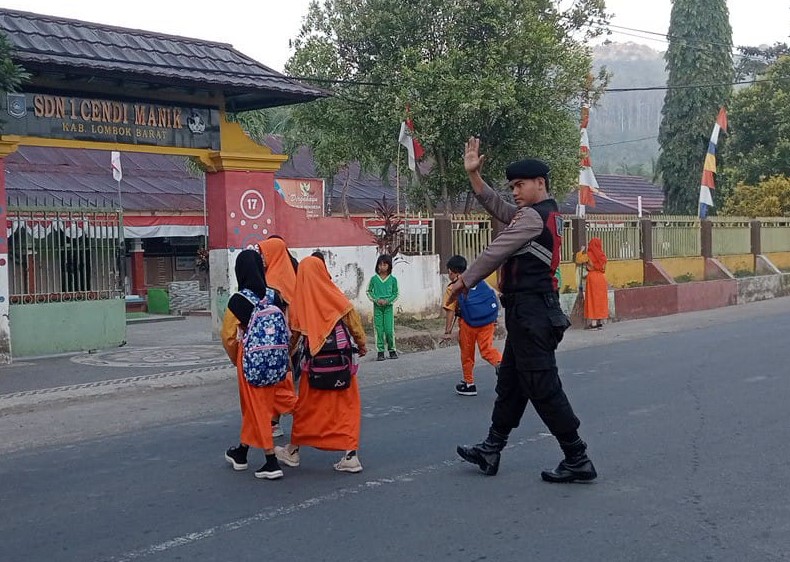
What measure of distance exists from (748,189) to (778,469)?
27154mm

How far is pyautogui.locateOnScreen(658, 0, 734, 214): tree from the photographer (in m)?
37.8

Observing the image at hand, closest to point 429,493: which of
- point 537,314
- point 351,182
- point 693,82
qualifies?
point 537,314

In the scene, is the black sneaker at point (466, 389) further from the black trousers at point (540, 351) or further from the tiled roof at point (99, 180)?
the tiled roof at point (99, 180)

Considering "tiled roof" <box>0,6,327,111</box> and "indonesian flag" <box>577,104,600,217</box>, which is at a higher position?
"tiled roof" <box>0,6,327,111</box>

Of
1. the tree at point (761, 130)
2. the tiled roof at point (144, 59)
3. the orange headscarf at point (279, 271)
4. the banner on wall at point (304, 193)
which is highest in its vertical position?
the tree at point (761, 130)

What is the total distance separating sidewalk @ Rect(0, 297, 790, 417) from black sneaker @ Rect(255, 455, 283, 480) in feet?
14.8

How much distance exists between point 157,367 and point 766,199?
23645 millimetres

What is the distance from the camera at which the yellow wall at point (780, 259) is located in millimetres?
27519

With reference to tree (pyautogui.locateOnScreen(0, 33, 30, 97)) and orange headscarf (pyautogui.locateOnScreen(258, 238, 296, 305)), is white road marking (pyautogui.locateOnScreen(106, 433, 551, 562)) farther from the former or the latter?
tree (pyautogui.locateOnScreen(0, 33, 30, 97))

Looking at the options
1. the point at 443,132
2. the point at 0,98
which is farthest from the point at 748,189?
the point at 0,98

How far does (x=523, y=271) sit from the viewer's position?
588cm

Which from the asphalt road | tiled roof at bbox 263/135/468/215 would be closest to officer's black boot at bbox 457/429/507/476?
the asphalt road

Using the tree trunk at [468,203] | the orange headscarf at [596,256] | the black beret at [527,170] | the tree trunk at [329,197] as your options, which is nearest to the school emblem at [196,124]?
the orange headscarf at [596,256]

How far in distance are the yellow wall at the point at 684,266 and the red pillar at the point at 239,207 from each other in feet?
36.9
